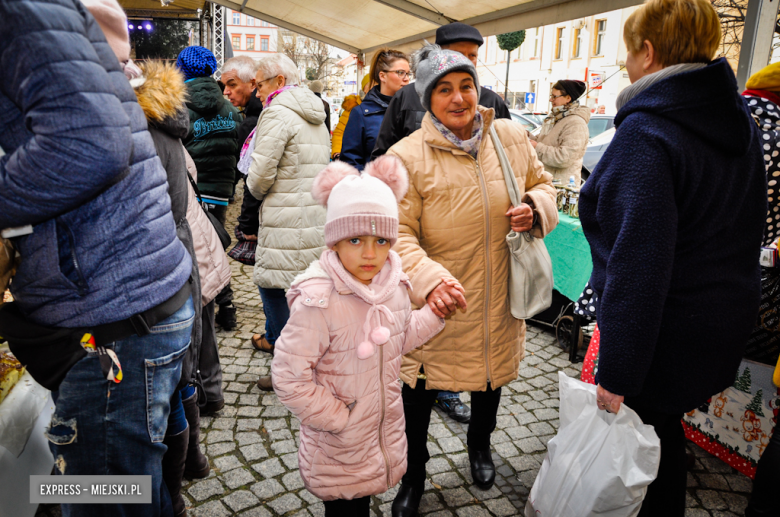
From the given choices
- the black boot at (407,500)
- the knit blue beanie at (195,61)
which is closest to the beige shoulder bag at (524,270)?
the black boot at (407,500)

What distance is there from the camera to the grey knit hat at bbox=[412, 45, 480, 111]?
2.20m

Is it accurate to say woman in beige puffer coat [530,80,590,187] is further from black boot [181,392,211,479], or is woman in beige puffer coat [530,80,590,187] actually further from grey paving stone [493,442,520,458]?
black boot [181,392,211,479]

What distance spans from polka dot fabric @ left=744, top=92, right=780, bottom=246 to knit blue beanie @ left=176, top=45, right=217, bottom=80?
11.2ft

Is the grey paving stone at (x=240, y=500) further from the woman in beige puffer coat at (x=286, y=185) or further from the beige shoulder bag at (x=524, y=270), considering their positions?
the beige shoulder bag at (x=524, y=270)

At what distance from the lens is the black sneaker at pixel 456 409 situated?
3229mm

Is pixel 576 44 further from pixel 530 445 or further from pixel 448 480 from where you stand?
pixel 448 480

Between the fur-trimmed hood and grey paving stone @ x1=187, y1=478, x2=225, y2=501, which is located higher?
the fur-trimmed hood

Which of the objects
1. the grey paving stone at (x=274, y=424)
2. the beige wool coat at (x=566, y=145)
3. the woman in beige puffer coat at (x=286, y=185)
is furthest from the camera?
the beige wool coat at (x=566, y=145)

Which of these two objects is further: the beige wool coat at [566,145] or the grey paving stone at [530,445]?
the beige wool coat at [566,145]

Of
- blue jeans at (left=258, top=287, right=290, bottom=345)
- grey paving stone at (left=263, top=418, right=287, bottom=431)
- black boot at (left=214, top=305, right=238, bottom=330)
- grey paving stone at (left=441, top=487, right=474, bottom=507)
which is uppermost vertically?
blue jeans at (left=258, top=287, right=290, bottom=345)

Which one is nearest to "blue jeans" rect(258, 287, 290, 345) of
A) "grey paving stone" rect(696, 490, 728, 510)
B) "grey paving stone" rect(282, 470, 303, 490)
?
"grey paving stone" rect(282, 470, 303, 490)

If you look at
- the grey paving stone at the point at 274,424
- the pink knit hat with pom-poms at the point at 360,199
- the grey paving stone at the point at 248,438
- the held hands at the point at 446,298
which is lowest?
the grey paving stone at the point at 248,438

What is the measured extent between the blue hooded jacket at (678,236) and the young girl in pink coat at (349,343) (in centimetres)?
70

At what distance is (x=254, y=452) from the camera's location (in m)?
2.86
